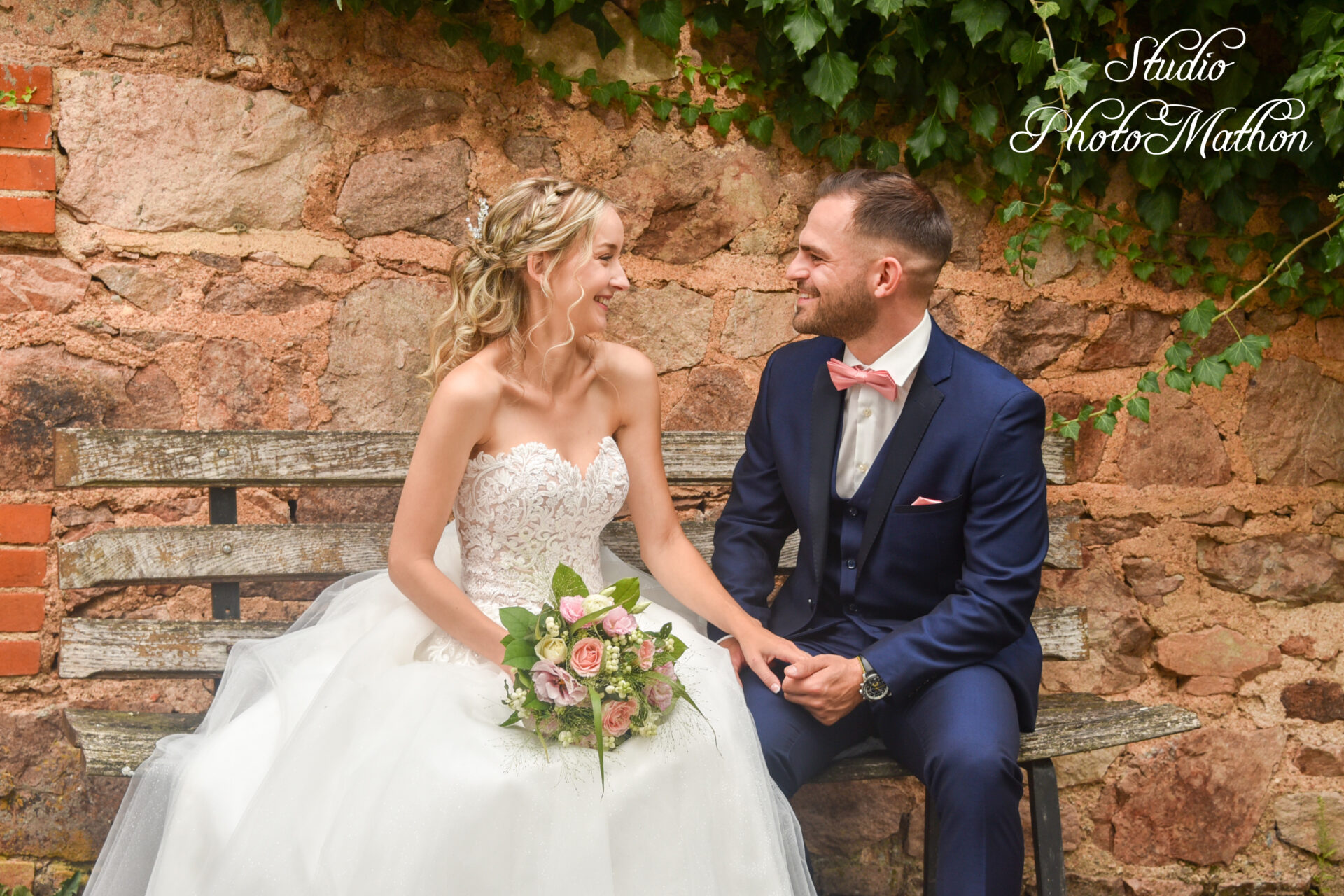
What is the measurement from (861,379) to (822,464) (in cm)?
22

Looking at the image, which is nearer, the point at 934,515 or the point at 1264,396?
the point at 934,515

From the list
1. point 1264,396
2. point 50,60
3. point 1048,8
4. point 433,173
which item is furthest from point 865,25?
point 50,60

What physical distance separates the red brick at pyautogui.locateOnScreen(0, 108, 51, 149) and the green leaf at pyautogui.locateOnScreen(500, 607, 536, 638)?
1695mm

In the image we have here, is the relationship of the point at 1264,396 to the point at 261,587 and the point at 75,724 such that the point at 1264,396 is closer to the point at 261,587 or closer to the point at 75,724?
the point at 261,587

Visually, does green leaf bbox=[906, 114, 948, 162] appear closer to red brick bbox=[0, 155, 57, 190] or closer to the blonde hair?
the blonde hair

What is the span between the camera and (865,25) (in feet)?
9.20

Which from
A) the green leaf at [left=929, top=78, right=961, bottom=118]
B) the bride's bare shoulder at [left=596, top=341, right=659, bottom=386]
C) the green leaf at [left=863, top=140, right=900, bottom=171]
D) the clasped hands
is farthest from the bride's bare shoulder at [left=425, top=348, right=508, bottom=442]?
the green leaf at [left=929, top=78, right=961, bottom=118]

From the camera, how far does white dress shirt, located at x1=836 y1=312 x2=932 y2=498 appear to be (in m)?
2.44

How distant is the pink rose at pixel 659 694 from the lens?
186 centimetres

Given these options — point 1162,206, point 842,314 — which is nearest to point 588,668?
point 842,314

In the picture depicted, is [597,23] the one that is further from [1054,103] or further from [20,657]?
[20,657]

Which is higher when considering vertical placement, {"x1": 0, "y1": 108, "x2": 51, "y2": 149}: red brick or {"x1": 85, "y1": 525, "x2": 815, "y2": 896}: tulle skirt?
{"x1": 0, "y1": 108, "x2": 51, "y2": 149}: red brick

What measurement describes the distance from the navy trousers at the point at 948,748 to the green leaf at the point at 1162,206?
1503 mm

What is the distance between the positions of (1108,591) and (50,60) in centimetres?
315
